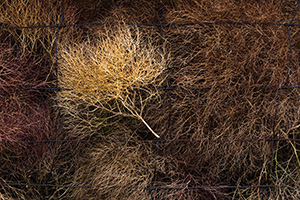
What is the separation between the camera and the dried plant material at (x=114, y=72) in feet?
2.96

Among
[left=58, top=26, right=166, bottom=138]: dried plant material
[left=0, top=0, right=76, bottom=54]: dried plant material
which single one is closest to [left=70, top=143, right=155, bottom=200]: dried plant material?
[left=58, top=26, right=166, bottom=138]: dried plant material

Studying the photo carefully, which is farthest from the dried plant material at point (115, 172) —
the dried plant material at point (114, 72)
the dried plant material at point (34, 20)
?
the dried plant material at point (34, 20)

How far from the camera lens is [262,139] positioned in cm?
92

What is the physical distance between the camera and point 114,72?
0.91 metres

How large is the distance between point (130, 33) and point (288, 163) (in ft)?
1.89

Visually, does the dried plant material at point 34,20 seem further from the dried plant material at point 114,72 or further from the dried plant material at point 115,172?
the dried plant material at point 115,172

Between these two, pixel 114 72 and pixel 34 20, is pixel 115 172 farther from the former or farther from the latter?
pixel 34 20

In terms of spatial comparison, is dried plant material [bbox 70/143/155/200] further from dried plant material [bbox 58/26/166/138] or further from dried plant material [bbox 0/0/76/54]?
dried plant material [bbox 0/0/76/54]

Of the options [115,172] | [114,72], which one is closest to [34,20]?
[114,72]

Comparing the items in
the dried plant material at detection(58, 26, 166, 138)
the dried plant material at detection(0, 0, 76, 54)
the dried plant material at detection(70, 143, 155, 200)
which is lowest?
the dried plant material at detection(70, 143, 155, 200)

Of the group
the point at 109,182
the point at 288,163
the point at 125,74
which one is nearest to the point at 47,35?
the point at 125,74

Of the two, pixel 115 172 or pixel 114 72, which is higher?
pixel 114 72

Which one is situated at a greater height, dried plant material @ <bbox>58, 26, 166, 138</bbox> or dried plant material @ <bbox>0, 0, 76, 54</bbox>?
dried plant material @ <bbox>0, 0, 76, 54</bbox>

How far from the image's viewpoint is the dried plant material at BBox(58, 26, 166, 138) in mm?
903
